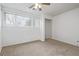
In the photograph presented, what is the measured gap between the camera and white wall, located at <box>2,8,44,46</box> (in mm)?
3673

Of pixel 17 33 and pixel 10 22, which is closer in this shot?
pixel 10 22

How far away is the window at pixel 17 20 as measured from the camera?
3788 mm

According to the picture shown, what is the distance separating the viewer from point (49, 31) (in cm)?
627

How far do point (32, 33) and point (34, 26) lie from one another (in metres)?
0.55

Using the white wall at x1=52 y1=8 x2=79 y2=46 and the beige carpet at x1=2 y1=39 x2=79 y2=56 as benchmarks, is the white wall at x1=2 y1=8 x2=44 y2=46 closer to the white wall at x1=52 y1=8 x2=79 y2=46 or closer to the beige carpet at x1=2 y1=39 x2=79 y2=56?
the beige carpet at x1=2 y1=39 x2=79 y2=56

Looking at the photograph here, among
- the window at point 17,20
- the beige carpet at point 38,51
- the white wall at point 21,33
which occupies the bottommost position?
the beige carpet at point 38,51

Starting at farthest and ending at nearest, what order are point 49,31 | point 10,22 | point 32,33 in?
point 49,31 < point 32,33 < point 10,22

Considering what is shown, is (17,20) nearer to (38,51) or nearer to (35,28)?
(35,28)

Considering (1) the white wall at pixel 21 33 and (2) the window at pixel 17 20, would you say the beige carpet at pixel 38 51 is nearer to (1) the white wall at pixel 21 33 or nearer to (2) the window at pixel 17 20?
(1) the white wall at pixel 21 33

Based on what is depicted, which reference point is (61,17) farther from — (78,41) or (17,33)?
(17,33)

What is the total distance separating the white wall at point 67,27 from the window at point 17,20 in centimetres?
238

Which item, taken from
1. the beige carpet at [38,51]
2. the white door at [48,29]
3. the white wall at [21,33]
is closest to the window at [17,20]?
the white wall at [21,33]

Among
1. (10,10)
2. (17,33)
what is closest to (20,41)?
(17,33)

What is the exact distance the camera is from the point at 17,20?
13.5 ft
